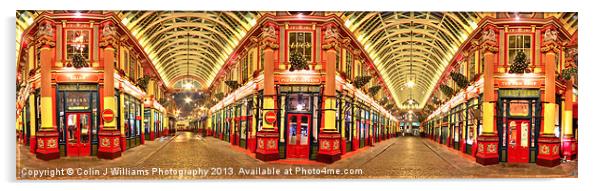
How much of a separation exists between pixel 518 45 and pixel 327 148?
3.52 meters

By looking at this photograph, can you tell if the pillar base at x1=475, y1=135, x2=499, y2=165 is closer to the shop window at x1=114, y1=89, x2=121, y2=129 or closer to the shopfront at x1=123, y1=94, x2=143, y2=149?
the shopfront at x1=123, y1=94, x2=143, y2=149

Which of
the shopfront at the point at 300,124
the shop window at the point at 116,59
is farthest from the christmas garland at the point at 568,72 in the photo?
the shop window at the point at 116,59

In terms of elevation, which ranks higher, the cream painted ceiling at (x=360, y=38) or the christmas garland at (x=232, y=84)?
the cream painted ceiling at (x=360, y=38)

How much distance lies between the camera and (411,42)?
9602 millimetres

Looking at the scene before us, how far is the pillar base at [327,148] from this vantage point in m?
9.38

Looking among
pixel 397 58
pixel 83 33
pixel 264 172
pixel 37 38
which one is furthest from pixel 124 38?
pixel 397 58

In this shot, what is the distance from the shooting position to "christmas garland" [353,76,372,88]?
A: 959 centimetres

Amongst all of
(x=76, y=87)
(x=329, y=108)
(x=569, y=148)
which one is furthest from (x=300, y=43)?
(x=569, y=148)

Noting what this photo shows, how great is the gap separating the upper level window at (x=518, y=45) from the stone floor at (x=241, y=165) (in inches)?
70.9

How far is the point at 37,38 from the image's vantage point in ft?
29.4

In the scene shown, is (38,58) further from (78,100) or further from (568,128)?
(568,128)

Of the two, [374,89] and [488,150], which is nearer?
[488,150]

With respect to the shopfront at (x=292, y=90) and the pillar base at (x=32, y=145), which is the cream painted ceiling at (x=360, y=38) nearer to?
the shopfront at (x=292, y=90)

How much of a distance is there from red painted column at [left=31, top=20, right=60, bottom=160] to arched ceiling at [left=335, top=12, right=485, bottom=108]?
4606 millimetres
